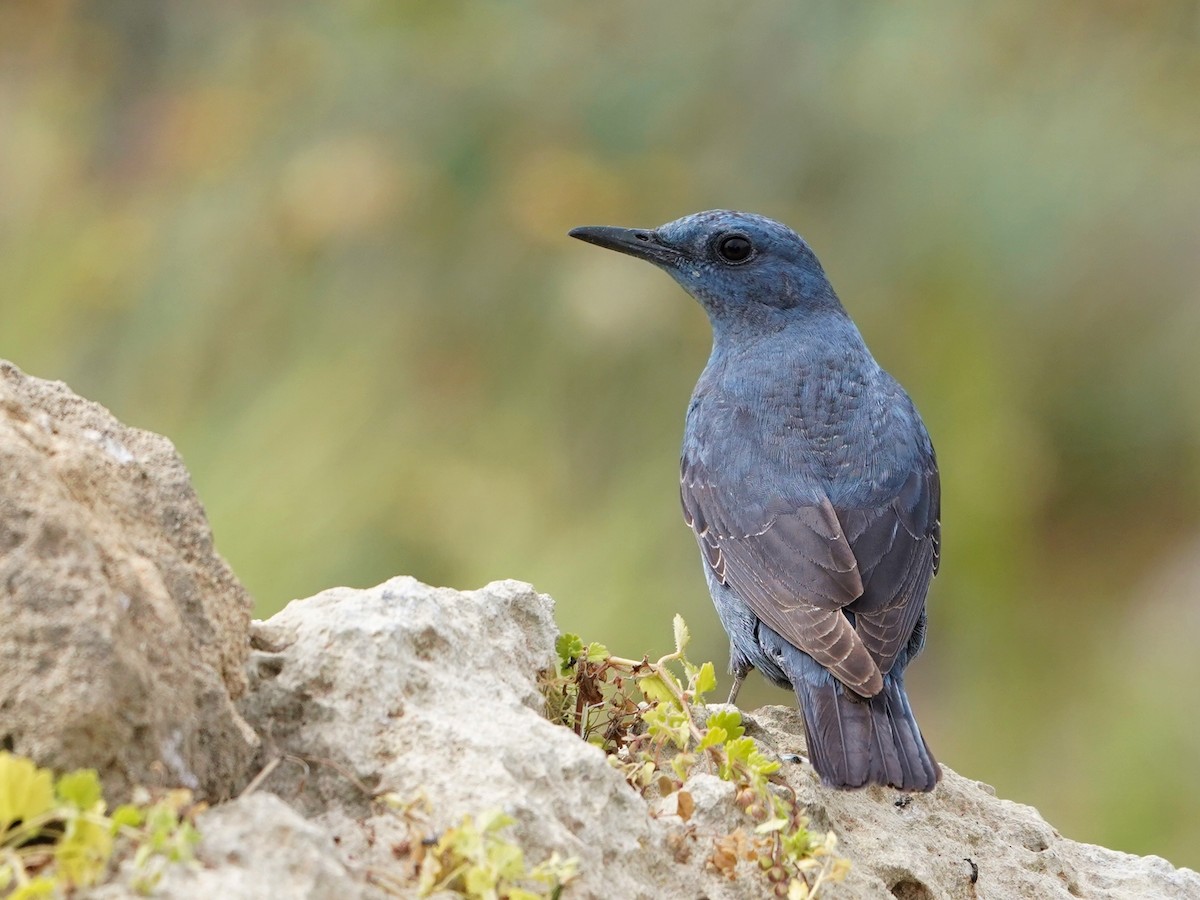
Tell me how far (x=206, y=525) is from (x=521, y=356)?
4.53m

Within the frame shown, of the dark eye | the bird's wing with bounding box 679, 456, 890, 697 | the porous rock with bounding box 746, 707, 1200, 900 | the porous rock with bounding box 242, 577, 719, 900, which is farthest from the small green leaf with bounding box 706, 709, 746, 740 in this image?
the dark eye

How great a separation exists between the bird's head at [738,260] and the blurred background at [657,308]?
1353mm

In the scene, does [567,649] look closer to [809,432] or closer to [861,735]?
[861,735]

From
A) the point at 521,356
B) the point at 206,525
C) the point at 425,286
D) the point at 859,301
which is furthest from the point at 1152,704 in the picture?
the point at 206,525

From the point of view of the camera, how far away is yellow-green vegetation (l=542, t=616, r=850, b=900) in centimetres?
264

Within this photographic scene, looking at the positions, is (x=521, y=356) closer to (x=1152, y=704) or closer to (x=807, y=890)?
(x=1152, y=704)

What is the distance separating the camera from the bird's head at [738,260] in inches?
215

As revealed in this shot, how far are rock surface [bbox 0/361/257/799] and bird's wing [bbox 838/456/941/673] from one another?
206cm

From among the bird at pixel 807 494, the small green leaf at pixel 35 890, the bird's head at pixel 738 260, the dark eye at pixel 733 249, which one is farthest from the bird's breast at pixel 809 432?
the small green leaf at pixel 35 890

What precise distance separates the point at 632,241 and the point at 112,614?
3.68 m

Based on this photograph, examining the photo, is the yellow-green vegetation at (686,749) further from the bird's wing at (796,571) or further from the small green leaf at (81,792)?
the small green leaf at (81,792)

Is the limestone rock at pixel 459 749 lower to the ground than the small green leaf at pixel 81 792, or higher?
higher

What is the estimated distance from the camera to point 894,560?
14.5 feet

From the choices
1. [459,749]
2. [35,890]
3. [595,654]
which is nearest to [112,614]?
[35,890]
